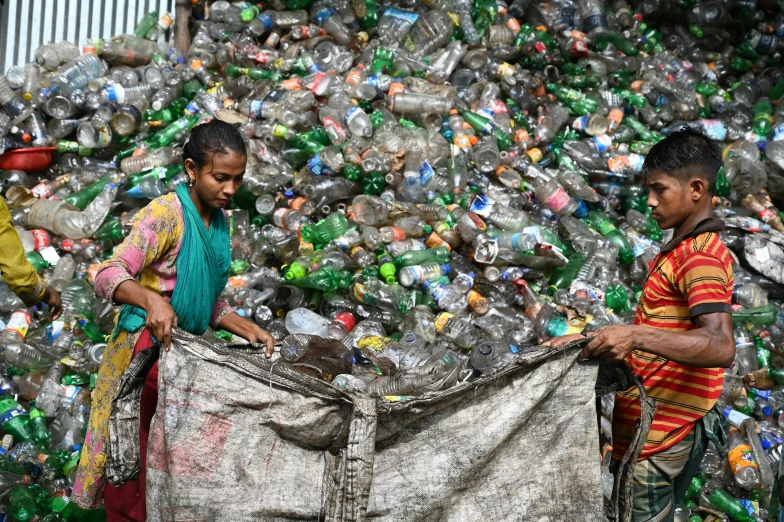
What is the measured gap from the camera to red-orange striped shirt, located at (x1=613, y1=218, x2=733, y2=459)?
8.05 feet

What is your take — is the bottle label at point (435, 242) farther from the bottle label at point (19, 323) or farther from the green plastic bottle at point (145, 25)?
the green plastic bottle at point (145, 25)

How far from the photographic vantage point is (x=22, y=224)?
19.4 feet

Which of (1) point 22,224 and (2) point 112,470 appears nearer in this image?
(2) point 112,470

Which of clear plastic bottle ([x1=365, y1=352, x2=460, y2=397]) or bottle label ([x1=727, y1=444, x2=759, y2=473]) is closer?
clear plastic bottle ([x1=365, y1=352, x2=460, y2=397])

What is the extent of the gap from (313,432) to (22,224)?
172 inches

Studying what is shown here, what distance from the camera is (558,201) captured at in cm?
601

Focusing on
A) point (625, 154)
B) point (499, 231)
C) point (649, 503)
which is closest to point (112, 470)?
point (649, 503)

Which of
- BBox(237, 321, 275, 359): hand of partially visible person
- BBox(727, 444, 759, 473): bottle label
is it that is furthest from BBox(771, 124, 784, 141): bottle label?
BBox(237, 321, 275, 359): hand of partially visible person

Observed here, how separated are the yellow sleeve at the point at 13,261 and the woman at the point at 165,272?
62 cm

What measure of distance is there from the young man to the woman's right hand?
1.19 metres

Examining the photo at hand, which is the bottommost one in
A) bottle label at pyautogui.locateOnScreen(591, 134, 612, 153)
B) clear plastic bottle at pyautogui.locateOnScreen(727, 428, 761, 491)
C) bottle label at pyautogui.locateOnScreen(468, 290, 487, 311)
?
clear plastic bottle at pyautogui.locateOnScreen(727, 428, 761, 491)

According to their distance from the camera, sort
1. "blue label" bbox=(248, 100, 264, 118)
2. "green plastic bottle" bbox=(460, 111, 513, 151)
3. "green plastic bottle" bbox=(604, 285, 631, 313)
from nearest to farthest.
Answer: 1. "green plastic bottle" bbox=(604, 285, 631, 313)
2. "blue label" bbox=(248, 100, 264, 118)
3. "green plastic bottle" bbox=(460, 111, 513, 151)

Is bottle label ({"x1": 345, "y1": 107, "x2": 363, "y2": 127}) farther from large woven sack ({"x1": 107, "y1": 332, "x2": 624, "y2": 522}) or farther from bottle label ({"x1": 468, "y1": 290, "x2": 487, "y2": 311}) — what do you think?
large woven sack ({"x1": 107, "y1": 332, "x2": 624, "y2": 522})

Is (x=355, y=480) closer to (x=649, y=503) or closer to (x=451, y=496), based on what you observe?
(x=451, y=496)
